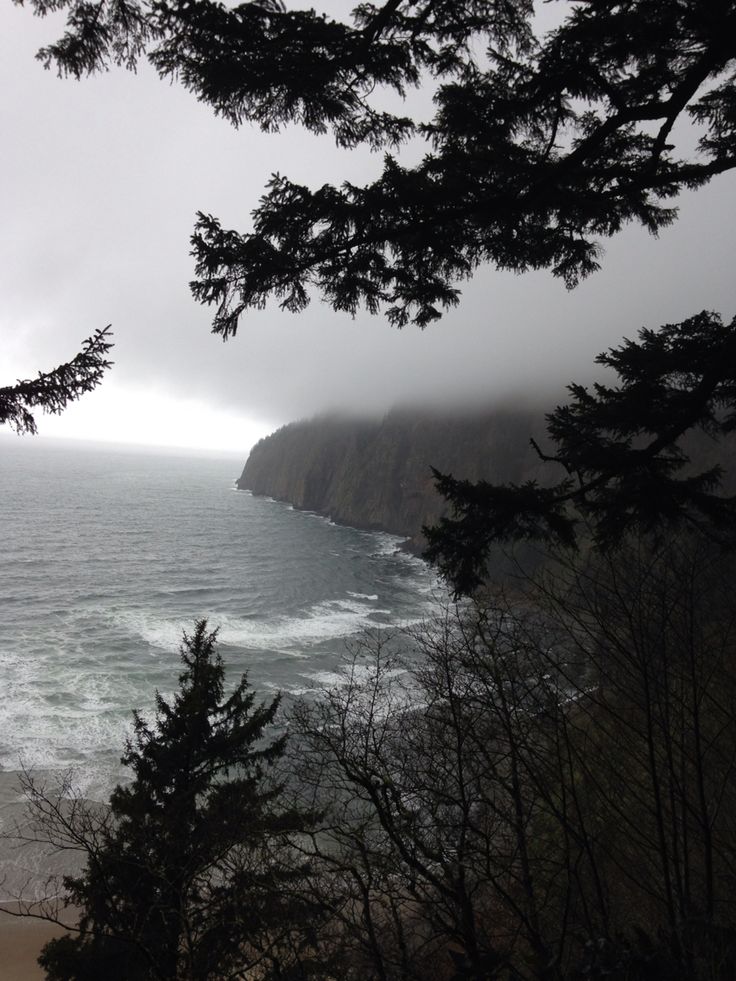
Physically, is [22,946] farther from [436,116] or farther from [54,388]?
[436,116]

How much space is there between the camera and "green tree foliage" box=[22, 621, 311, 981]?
519 centimetres

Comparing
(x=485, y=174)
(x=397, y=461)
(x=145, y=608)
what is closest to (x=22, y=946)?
(x=485, y=174)

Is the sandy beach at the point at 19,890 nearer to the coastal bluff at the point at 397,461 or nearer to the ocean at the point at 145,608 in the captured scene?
the ocean at the point at 145,608

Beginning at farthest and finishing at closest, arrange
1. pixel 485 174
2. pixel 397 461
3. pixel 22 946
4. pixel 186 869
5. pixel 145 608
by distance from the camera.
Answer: pixel 397 461 → pixel 145 608 → pixel 22 946 → pixel 186 869 → pixel 485 174

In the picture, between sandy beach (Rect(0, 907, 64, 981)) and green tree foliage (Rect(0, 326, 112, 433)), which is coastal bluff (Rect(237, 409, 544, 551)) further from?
green tree foliage (Rect(0, 326, 112, 433))

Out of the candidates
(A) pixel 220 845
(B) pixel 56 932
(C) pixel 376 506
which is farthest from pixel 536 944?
(C) pixel 376 506

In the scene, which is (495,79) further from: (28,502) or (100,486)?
(100,486)

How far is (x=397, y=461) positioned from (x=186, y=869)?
75.6 metres

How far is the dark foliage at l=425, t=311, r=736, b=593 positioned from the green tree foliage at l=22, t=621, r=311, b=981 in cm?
357

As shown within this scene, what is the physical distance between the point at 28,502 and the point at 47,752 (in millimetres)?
80267

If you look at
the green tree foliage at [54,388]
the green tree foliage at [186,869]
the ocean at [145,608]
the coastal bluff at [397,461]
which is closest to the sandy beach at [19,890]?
the ocean at [145,608]

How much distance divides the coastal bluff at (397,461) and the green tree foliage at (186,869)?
40534mm

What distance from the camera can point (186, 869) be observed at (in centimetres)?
573

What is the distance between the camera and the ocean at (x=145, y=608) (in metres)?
19.7
